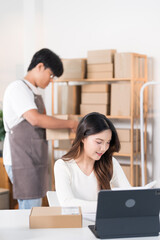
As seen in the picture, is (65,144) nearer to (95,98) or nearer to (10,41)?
(95,98)

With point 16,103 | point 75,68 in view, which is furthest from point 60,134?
point 75,68

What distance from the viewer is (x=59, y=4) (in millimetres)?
4473

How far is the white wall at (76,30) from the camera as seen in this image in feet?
12.9

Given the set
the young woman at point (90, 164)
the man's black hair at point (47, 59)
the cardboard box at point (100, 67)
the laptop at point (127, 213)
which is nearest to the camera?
the laptop at point (127, 213)

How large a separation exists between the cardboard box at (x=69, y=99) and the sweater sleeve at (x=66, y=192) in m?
1.87

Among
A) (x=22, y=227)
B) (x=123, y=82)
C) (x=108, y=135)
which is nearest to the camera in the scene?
(x=22, y=227)

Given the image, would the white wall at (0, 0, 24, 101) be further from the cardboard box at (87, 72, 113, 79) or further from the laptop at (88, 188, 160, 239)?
the laptop at (88, 188, 160, 239)

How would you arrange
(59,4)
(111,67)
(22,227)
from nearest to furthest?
(22,227), (111,67), (59,4)

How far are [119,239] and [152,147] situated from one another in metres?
2.41

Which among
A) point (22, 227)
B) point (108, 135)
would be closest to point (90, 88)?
point (108, 135)

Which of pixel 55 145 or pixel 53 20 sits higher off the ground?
pixel 53 20

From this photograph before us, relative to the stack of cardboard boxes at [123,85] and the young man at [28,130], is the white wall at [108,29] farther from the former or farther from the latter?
the young man at [28,130]

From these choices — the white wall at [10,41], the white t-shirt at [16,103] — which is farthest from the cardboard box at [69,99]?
the white t-shirt at [16,103]

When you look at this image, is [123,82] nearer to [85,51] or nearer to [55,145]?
[85,51]
